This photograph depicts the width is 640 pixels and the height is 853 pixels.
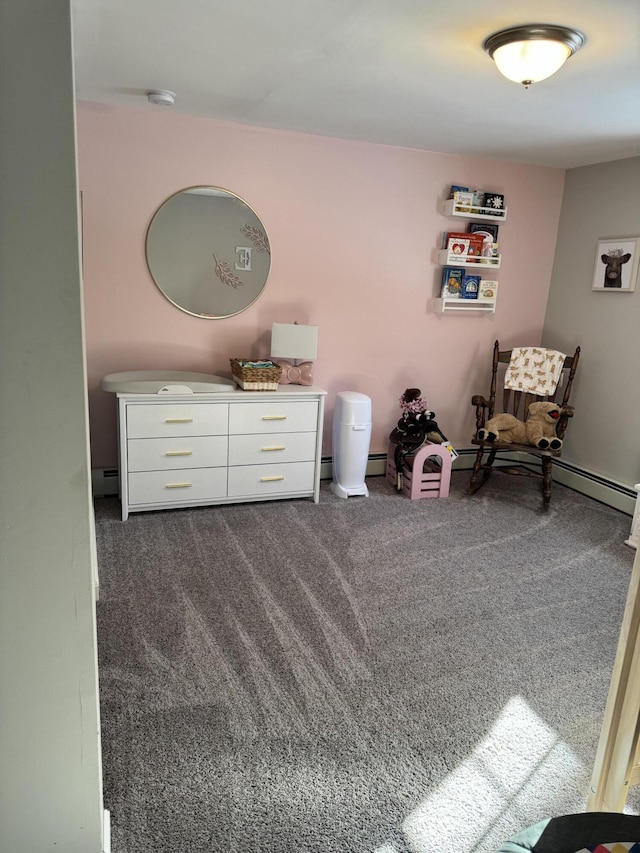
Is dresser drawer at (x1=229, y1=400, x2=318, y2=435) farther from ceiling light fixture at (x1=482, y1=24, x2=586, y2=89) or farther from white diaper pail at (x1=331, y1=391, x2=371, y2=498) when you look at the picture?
ceiling light fixture at (x1=482, y1=24, x2=586, y2=89)

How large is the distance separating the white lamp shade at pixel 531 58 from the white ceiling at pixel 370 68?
9 cm

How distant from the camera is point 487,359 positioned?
4.84 metres

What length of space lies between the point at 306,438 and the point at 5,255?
9.39ft

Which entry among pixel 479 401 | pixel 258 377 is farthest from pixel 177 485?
pixel 479 401

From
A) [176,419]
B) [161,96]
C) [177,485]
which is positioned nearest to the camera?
[161,96]

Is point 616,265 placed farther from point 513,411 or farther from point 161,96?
point 161,96

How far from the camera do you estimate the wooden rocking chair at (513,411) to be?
13.9 ft

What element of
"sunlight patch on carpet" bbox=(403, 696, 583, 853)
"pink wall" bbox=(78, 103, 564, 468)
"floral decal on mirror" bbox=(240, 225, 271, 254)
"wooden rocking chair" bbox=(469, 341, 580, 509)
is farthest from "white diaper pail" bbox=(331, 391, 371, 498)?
"sunlight patch on carpet" bbox=(403, 696, 583, 853)

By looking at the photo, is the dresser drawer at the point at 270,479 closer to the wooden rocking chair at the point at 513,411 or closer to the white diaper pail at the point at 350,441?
the white diaper pail at the point at 350,441

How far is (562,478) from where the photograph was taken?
188 inches

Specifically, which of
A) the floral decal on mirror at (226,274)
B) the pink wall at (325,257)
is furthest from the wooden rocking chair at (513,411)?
the floral decal on mirror at (226,274)

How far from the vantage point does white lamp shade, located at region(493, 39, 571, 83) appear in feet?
7.23

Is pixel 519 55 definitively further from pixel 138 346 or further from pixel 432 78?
pixel 138 346

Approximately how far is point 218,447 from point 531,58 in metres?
2.51
